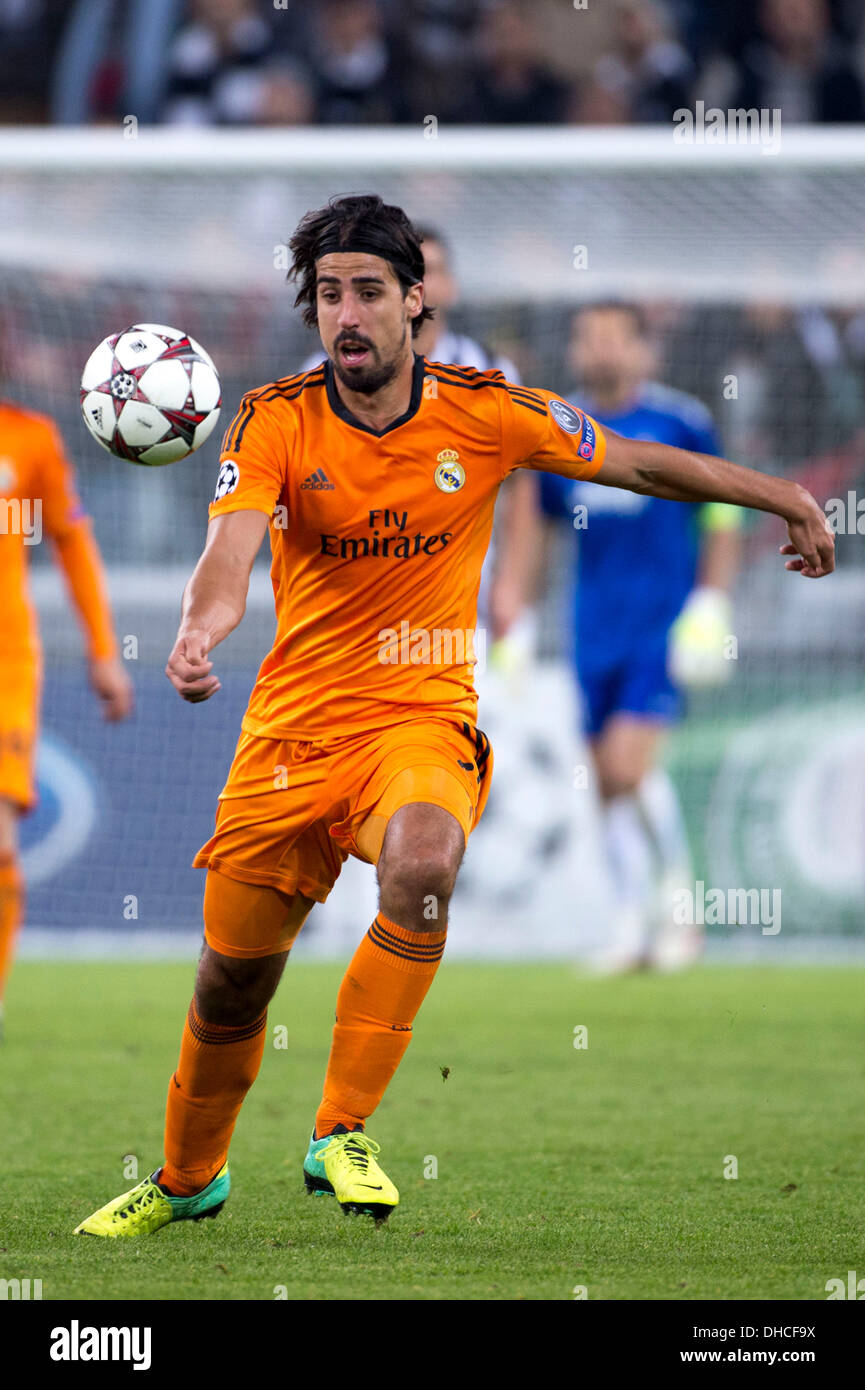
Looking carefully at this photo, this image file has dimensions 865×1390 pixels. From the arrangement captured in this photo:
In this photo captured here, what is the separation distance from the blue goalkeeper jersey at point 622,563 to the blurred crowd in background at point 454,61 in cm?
501

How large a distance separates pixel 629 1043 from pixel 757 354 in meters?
5.59

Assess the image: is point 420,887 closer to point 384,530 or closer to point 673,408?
point 384,530

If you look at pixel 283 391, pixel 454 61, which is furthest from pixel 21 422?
pixel 454 61

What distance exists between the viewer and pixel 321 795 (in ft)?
13.2

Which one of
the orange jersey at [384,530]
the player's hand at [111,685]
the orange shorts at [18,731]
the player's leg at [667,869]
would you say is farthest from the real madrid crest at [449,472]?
the player's leg at [667,869]

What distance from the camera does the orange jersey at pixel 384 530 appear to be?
4070 millimetres

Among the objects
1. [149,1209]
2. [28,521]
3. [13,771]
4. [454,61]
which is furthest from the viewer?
[454,61]

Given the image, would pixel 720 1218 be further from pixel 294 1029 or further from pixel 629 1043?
pixel 294 1029

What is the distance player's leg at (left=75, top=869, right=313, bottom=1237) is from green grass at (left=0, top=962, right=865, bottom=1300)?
8cm

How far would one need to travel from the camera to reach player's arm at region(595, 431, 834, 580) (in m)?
4.16

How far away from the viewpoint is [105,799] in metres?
10.6

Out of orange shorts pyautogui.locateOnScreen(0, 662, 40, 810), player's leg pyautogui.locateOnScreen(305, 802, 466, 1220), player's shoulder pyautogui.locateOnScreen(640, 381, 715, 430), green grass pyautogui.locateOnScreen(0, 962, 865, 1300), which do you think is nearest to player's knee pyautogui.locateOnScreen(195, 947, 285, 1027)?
player's leg pyautogui.locateOnScreen(305, 802, 466, 1220)

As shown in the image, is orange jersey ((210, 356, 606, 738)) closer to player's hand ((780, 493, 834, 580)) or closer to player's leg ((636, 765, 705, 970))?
player's hand ((780, 493, 834, 580))

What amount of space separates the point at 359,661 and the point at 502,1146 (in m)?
1.73
